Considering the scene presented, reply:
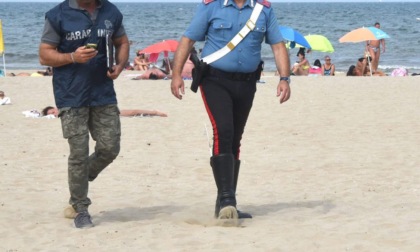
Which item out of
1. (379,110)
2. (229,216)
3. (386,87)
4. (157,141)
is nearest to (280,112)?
(379,110)

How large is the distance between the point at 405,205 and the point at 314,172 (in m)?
1.98

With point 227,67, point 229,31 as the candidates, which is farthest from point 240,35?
point 227,67

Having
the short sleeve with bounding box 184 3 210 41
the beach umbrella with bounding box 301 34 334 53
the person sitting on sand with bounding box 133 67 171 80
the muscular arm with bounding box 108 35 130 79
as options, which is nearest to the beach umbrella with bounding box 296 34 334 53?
the beach umbrella with bounding box 301 34 334 53

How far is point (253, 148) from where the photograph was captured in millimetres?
11086

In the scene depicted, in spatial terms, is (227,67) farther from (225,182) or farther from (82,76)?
(82,76)

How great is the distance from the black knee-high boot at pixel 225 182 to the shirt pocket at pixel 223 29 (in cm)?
82

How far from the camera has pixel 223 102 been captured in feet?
21.3

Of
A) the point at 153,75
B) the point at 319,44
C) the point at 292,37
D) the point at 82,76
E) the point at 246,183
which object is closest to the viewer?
the point at 82,76

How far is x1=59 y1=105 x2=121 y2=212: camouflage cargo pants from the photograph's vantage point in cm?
643

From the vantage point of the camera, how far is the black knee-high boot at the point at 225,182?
650cm

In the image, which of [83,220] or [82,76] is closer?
[82,76]

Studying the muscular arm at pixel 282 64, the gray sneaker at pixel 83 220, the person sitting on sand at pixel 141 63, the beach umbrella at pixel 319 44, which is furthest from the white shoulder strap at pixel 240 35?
the person sitting on sand at pixel 141 63

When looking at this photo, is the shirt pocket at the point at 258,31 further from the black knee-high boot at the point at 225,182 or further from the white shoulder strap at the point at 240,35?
the black knee-high boot at the point at 225,182

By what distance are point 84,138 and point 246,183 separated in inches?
106
